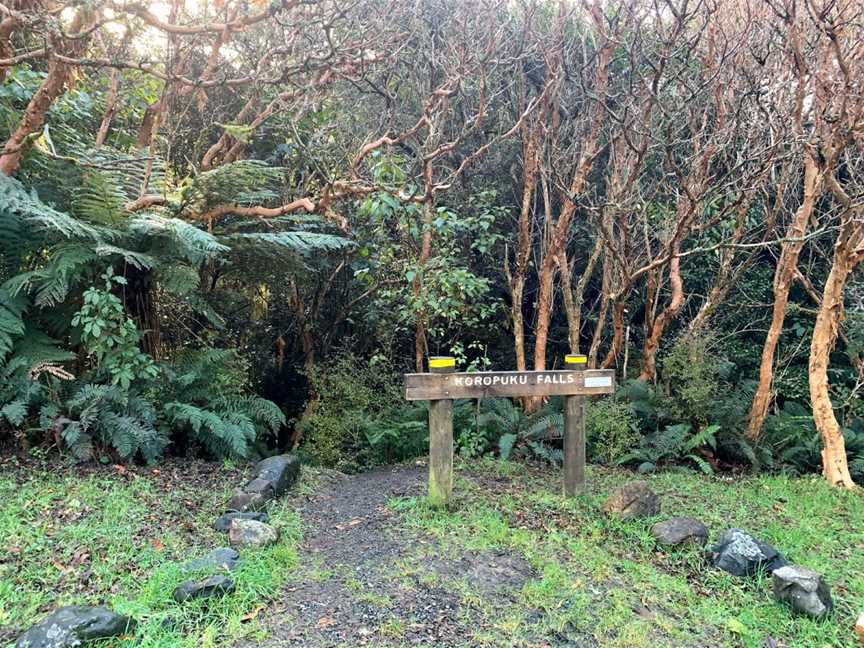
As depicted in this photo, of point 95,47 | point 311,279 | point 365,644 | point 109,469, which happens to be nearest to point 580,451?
point 365,644

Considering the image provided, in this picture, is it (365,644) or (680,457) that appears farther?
(680,457)

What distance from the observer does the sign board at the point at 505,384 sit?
4.26m

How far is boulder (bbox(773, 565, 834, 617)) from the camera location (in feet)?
10.6

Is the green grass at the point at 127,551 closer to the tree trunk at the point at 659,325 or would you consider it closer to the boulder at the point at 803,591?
the boulder at the point at 803,591

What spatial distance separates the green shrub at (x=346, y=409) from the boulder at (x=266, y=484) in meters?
1.14

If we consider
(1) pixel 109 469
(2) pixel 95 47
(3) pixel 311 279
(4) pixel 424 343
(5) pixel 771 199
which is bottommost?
(1) pixel 109 469

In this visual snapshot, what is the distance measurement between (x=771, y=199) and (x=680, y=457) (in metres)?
3.81

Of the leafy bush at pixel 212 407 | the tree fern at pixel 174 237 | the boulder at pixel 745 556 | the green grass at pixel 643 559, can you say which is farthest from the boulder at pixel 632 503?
the tree fern at pixel 174 237

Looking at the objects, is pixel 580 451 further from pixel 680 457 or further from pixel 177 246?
pixel 177 246

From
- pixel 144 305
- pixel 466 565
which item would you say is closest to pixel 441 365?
pixel 466 565

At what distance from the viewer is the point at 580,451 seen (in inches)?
186

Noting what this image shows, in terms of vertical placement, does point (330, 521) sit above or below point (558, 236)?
below

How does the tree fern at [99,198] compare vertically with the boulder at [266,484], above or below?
above

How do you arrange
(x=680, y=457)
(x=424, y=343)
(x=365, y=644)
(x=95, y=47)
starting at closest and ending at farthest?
(x=365, y=644)
(x=95, y=47)
(x=680, y=457)
(x=424, y=343)
